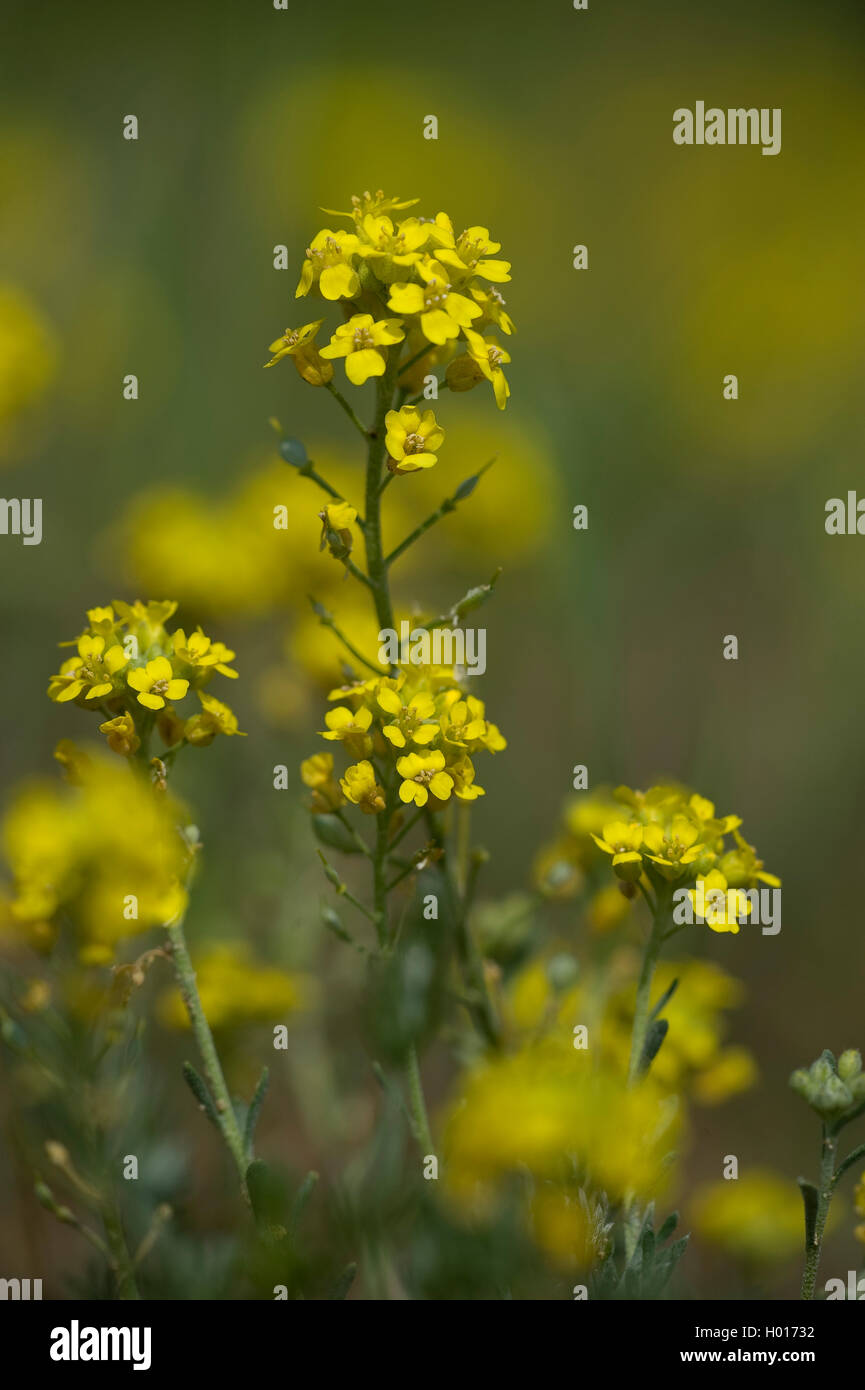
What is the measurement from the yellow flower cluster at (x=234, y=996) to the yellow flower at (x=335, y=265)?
1.54 m

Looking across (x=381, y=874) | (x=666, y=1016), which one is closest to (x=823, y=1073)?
(x=666, y=1016)

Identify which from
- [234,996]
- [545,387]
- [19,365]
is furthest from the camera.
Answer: [545,387]

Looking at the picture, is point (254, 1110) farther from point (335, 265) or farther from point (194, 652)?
point (335, 265)

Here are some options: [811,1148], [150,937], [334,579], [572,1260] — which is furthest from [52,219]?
[572,1260]

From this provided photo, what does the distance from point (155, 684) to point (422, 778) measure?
0.46m

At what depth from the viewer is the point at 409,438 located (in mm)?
1936

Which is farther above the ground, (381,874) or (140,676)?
(140,676)

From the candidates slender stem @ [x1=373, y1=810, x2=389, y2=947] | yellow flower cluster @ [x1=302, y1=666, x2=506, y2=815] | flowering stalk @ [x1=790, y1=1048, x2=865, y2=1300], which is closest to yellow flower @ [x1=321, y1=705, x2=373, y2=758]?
yellow flower cluster @ [x1=302, y1=666, x2=506, y2=815]

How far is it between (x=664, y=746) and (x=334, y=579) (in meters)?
2.31

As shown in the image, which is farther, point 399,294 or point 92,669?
point 92,669

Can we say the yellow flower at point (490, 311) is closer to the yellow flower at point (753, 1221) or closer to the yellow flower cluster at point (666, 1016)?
the yellow flower cluster at point (666, 1016)

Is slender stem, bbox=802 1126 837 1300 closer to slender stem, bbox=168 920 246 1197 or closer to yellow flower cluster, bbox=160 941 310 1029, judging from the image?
slender stem, bbox=168 920 246 1197

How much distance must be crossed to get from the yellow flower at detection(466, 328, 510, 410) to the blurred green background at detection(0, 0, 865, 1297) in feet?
6.00

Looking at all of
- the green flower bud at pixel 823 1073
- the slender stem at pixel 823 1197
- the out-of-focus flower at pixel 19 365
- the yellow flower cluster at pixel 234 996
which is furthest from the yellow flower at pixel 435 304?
the out-of-focus flower at pixel 19 365
